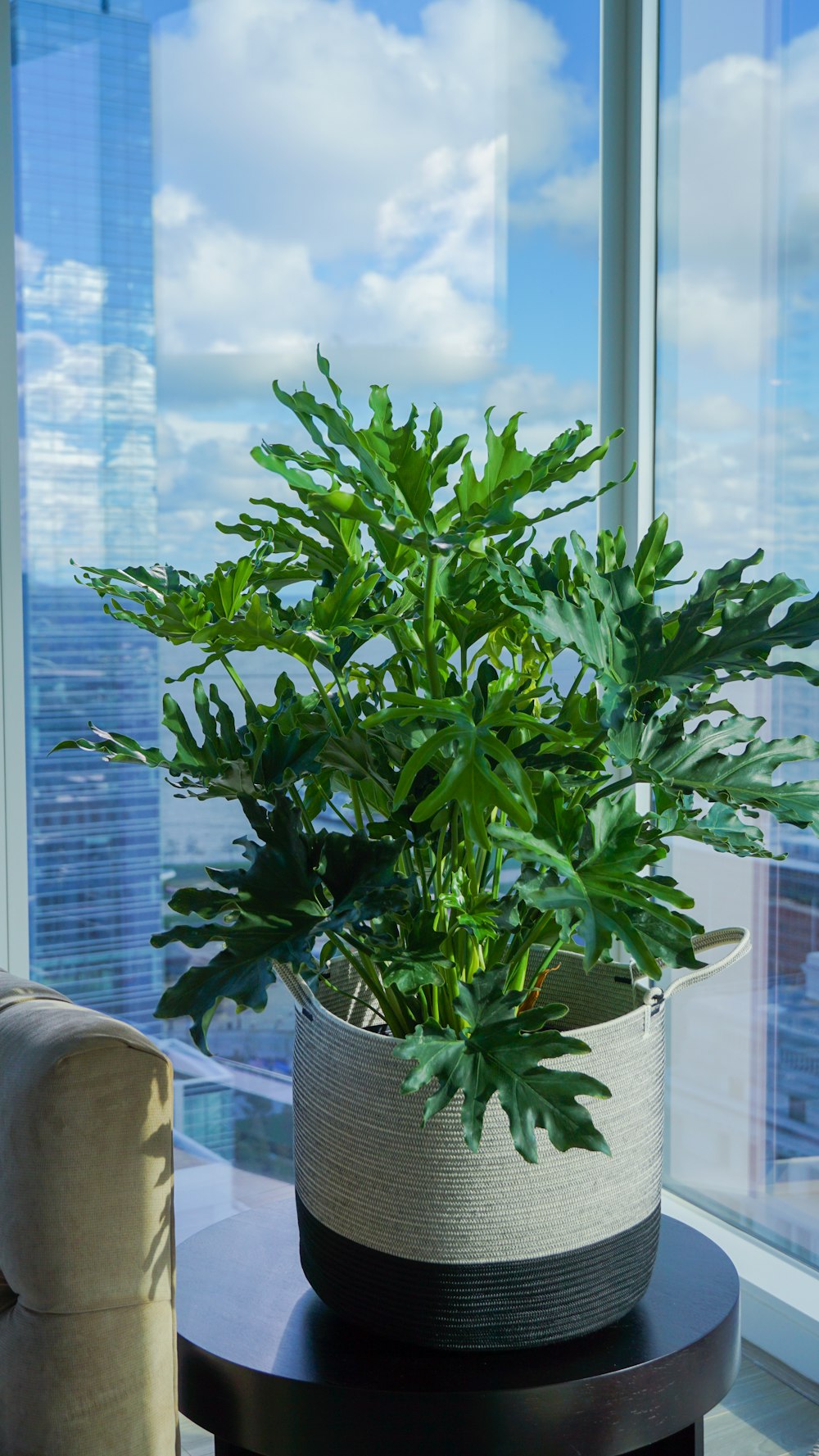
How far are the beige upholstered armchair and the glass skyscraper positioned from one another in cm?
93

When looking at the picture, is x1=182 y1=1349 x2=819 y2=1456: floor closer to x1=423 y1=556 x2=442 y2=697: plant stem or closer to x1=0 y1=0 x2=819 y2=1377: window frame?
x1=0 y1=0 x2=819 y2=1377: window frame

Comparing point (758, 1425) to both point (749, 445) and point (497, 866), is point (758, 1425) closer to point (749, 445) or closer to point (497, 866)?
point (497, 866)

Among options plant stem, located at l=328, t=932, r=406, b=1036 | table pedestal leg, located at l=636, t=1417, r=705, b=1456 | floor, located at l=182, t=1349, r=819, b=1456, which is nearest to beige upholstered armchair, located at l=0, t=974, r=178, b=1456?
plant stem, located at l=328, t=932, r=406, b=1036

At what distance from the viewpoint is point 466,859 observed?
111cm

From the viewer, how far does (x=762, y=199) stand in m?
1.99

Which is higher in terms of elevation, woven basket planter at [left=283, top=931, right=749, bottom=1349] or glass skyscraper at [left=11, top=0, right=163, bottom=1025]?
glass skyscraper at [left=11, top=0, right=163, bottom=1025]

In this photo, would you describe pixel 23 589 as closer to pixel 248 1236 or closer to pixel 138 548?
pixel 138 548

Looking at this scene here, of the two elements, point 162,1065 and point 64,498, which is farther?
point 64,498

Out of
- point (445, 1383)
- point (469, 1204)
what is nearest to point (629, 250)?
point (469, 1204)

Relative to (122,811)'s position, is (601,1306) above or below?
below

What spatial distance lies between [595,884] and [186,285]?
146 cm

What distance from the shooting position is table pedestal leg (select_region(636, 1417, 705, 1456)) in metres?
1.15

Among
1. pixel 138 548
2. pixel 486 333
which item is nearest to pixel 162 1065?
pixel 138 548

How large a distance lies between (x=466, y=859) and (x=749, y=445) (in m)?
1.21
